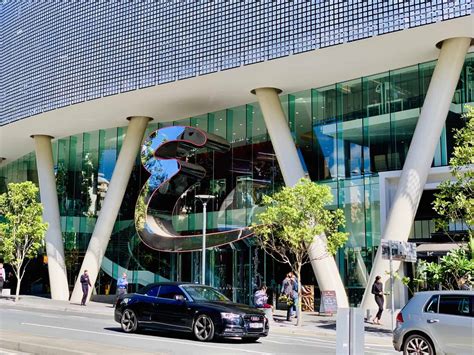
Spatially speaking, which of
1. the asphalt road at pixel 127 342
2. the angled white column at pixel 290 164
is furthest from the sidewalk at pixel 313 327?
the angled white column at pixel 290 164

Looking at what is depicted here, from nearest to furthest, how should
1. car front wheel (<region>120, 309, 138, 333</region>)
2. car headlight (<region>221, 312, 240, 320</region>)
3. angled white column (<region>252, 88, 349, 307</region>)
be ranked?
1. car headlight (<region>221, 312, 240, 320</region>)
2. car front wheel (<region>120, 309, 138, 333</region>)
3. angled white column (<region>252, 88, 349, 307</region>)

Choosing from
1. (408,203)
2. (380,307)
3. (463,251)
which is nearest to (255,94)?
(408,203)

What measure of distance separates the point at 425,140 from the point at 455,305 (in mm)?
13828

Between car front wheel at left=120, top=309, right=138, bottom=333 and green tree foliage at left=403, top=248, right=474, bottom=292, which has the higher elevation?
green tree foliage at left=403, top=248, right=474, bottom=292

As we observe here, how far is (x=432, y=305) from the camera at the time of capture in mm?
12609

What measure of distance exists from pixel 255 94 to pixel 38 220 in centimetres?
1393

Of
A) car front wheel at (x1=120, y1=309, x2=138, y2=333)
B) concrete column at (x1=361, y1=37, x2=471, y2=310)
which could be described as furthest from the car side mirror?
concrete column at (x1=361, y1=37, x2=471, y2=310)

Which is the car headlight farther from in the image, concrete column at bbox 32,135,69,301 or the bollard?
concrete column at bbox 32,135,69,301

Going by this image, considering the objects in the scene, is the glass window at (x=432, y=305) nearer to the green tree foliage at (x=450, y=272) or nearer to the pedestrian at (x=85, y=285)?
the green tree foliage at (x=450, y=272)

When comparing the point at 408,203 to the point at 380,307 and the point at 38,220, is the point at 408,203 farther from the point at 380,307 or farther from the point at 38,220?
the point at 38,220

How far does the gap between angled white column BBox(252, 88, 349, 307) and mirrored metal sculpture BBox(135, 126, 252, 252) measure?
14.5 ft

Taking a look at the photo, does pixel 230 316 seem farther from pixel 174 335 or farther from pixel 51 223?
pixel 51 223

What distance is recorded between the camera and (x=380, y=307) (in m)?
23.0

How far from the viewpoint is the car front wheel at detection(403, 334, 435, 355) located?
12.2 metres
